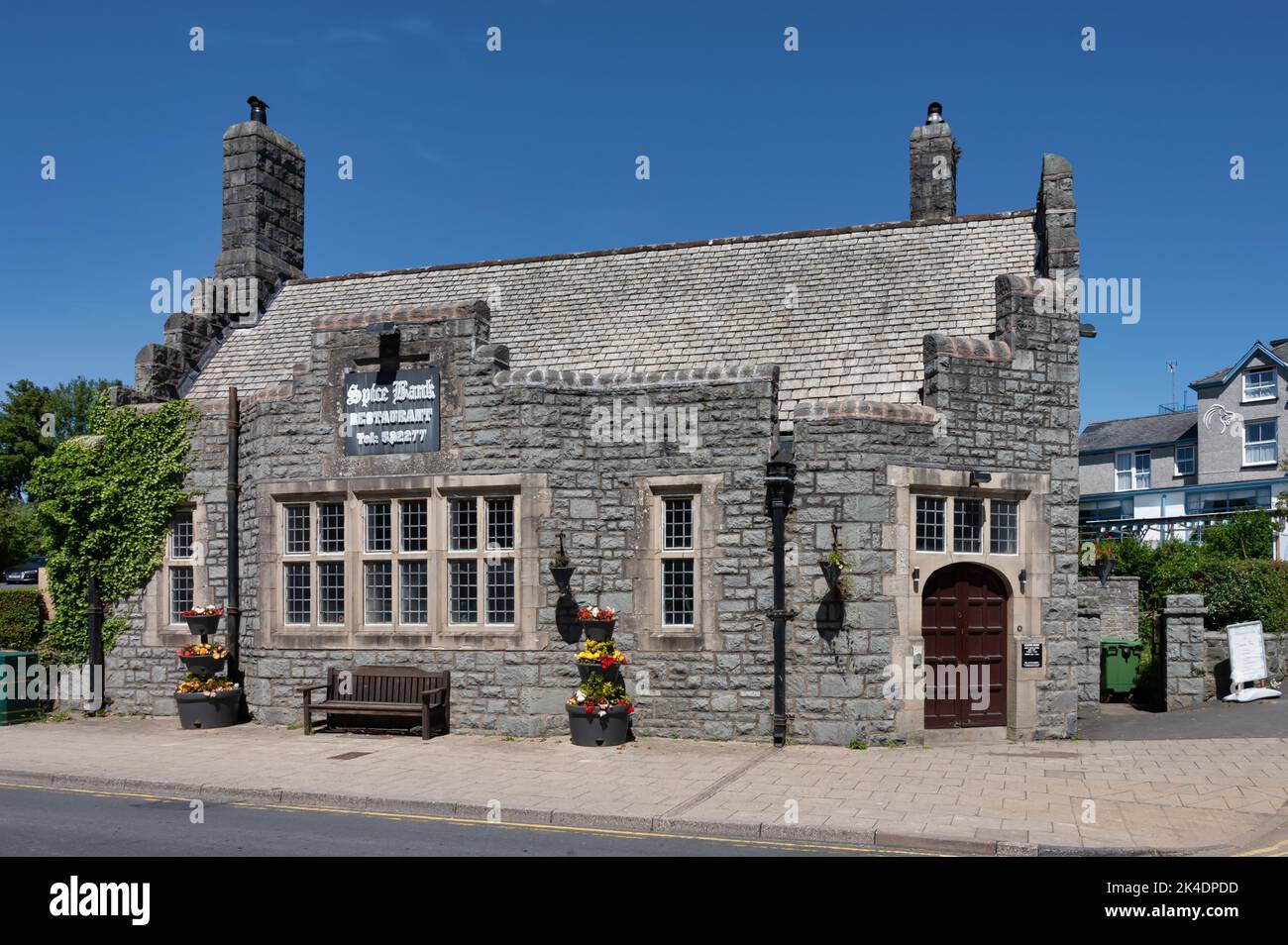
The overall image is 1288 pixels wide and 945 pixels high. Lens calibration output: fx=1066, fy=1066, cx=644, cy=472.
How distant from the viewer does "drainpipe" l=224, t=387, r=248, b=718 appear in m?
17.1

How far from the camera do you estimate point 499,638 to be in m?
15.2

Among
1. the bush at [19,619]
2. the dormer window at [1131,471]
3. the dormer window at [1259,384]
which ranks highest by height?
the dormer window at [1259,384]

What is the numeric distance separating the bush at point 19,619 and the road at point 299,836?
8561 millimetres

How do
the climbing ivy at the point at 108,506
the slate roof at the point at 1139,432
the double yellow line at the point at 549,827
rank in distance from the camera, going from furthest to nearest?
the slate roof at the point at 1139,432 < the climbing ivy at the point at 108,506 < the double yellow line at the point at 549,827

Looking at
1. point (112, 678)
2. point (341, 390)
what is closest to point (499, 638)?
point (341, 390)

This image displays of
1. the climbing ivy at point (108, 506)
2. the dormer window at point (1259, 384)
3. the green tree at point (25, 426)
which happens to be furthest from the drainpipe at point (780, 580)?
the green tree at point (25, 426)

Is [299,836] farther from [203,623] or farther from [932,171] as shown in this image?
[932,171]

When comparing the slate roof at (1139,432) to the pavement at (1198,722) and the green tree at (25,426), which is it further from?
the green tree at (25,426)

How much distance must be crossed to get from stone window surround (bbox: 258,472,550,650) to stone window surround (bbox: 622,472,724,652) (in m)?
1.38

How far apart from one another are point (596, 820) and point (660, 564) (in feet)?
17.5

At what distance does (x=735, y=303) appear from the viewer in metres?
18.7

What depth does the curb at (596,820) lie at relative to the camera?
8867 mm

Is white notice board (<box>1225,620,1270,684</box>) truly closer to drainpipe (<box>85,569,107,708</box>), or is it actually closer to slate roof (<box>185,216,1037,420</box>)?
slate roof (<box>185,216,1037,420</box>)
